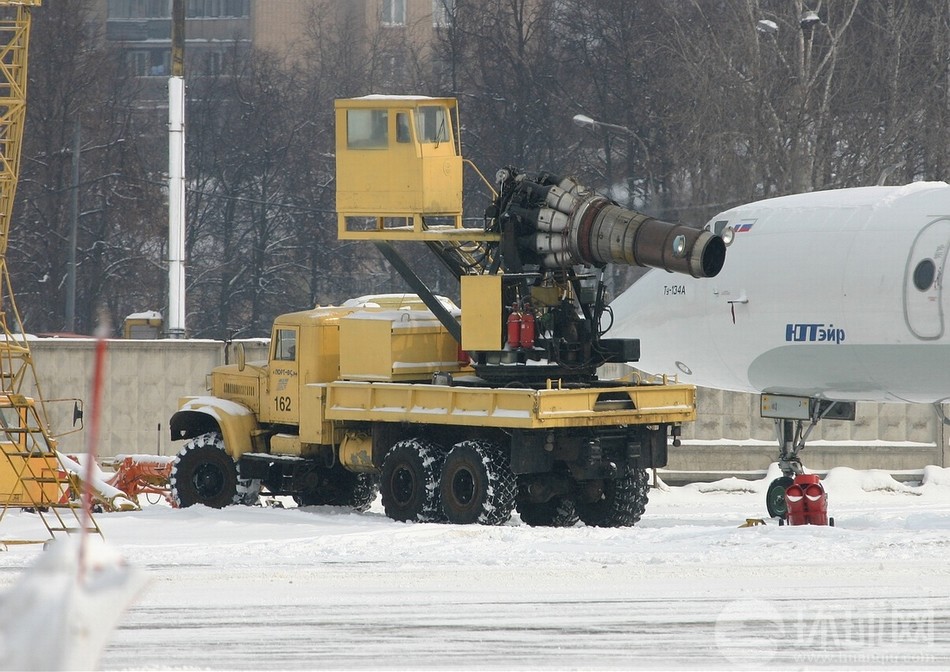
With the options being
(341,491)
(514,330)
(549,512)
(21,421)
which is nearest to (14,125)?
(341,491)

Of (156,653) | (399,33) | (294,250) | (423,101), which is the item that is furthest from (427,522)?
(399,33)

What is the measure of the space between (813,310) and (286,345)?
6530 mm

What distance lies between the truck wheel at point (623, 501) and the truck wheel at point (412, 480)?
2113mm

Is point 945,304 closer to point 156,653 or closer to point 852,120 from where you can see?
point 156,653

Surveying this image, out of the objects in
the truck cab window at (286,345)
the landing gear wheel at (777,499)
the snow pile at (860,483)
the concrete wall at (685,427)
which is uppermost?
the truck cab window at (286,345)

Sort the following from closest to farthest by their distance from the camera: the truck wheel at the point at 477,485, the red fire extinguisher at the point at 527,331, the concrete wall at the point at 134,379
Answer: the truck wheel at the point at 477,485
the red fire extinguisher at the point at 527,331
the concrete wall at the point at 134,379

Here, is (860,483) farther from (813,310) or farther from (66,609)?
(66,609)

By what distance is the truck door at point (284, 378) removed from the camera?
19641mm

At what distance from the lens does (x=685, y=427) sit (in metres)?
27.9

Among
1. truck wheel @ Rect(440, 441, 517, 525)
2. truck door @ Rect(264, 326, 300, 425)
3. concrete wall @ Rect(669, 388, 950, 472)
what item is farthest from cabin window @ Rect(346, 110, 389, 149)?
concrete wall @ Rect(669, 388, 950, 472)

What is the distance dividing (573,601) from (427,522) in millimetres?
6194

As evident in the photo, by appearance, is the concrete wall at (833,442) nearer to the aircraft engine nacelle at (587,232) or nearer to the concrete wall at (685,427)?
the concrete wall at (685,427)

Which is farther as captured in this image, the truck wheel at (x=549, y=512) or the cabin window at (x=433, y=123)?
the cabin window at (x=433, y=123)

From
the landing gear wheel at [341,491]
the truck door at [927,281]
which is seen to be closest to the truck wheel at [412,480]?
the landing gear wheel at [341,491]
